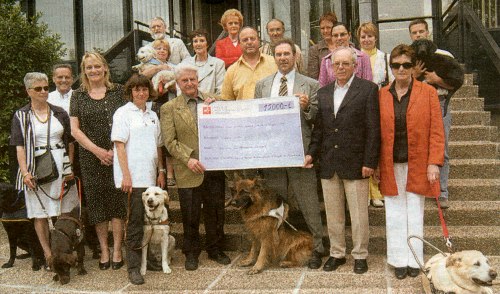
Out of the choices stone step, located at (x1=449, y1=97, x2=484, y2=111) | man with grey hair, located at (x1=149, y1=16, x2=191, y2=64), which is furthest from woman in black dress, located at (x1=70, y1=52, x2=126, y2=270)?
stone step, located at (x1=449, y1=97, x2=484, y2=111)

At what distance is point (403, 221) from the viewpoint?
488 centimetres

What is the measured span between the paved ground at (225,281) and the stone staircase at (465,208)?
319mm

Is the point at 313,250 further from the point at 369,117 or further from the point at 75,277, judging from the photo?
the point at 75,277

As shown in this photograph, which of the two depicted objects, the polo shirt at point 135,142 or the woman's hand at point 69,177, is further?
the woman's hand at point 69,177

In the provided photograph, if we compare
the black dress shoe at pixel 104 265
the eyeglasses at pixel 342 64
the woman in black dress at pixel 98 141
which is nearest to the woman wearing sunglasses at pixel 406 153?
the eyeglasses at pixel 342 64

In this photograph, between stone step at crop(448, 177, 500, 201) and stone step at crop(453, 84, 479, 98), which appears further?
stone step at crop(453, 84, 479, 98)

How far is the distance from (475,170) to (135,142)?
14.0 feet

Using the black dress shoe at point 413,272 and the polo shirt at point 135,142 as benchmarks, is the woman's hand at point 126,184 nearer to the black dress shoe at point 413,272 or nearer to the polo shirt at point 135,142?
the polo shirt at point 135,142

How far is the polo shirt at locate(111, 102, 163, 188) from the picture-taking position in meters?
5.12

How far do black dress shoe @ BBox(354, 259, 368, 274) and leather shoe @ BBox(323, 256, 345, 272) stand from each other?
19cm

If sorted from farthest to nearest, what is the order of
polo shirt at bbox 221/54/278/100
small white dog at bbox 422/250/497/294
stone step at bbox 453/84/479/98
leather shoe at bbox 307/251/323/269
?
stone step at bbox 453/84/479/98
polo shirt at bbox 221/54/278/100
leather shoe at bbox 307/251/323/269
small white dog at bbox 422/250/497/294

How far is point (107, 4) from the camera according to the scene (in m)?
12.3

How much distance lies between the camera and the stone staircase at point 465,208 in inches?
221

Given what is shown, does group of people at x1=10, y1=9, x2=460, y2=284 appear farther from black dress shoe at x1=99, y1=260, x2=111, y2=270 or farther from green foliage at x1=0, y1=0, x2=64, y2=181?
green foliage at x1=0, y1=0, x2=64, y2=181
